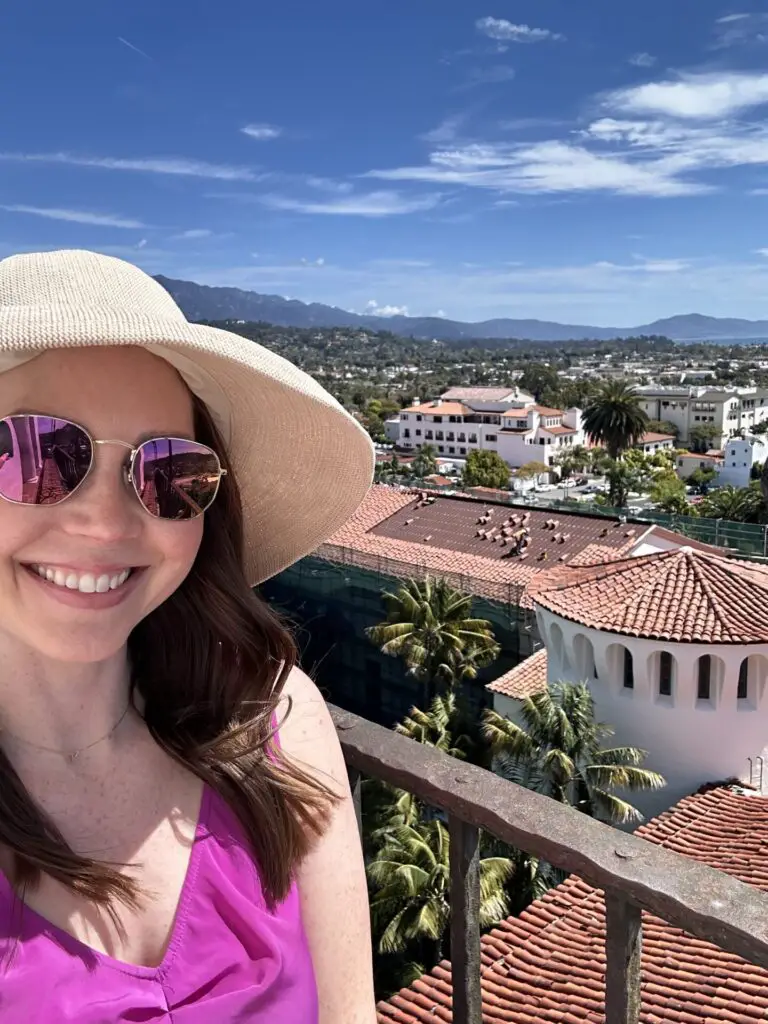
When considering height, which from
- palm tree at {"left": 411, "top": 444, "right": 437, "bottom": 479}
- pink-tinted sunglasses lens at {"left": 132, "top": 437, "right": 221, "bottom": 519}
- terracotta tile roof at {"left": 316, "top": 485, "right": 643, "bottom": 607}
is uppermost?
pink-tinted sunglasses lens at {"left": 132, "top": 437, "right": 221, "bottom": 519}

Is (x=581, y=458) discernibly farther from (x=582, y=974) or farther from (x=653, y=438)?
(x=582, y=974)

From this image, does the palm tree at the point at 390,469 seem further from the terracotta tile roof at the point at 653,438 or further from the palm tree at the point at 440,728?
the palm tree at the point at 440,728

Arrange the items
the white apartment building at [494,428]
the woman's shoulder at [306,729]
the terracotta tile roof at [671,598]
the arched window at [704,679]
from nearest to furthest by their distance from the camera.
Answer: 1. the woman's shoulder at [306,729]
2. the terracotta tile roof at [671,598]
3. the arched window at [704,679]
4. the white apartment building at [494,428]

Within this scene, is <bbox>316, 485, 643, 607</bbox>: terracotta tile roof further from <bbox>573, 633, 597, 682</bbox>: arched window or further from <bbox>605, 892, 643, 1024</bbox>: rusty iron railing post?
<bbox>605, 892, 643, 1024</bbox>: rusty iron railing post

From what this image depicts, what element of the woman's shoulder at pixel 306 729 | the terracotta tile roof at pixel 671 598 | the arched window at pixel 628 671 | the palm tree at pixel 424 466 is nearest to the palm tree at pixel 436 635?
the terracotta tile roof at pixel 671 598

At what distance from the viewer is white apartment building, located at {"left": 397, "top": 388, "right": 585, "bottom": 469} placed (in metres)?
89.8

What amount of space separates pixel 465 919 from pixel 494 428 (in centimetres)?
9210

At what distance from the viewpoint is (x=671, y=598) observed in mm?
15109

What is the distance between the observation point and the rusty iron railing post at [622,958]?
1.72 meters

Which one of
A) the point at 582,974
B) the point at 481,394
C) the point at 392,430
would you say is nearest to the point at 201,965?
the point at 582,974

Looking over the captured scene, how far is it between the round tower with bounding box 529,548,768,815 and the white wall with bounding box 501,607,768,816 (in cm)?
2

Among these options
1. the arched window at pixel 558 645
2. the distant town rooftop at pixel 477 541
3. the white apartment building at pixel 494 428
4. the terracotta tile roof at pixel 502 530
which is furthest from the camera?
the white apartment building at pixel 494 428

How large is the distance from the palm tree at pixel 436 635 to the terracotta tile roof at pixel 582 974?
1299 cm

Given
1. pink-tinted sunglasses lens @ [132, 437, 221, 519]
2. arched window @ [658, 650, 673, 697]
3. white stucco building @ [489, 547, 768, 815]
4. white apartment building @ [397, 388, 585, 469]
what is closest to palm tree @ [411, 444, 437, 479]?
white apartment building @ [397, 388, 585, 469]
